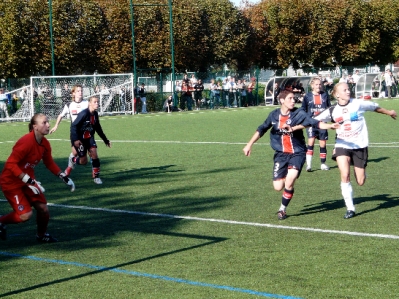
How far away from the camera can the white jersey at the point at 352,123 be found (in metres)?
10.6

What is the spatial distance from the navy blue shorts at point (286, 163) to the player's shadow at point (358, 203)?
631 mm

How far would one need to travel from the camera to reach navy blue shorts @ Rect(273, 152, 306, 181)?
10531 millimetres

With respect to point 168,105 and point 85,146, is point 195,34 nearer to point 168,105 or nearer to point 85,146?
point 168,105

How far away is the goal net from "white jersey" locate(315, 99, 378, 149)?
27722 mm

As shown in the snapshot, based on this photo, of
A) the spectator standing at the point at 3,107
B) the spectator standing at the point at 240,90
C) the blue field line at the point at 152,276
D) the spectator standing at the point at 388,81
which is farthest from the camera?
the spectator standing at the point at 388,81

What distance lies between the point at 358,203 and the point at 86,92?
98.5 feet

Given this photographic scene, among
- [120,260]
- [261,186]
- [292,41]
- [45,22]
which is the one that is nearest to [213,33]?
[292,41]

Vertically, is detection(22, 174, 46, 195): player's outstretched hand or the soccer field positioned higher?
detection(22, 174, 46, 195): player's outstretched hand

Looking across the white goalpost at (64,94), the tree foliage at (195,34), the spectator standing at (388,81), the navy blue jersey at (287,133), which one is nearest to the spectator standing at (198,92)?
the tree foliage at (195,34)

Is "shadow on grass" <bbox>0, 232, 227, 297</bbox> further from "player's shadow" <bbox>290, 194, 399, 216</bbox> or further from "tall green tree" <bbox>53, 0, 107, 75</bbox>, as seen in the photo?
"tall green tree" <bbox>53, 0, 107, 75</bbox>

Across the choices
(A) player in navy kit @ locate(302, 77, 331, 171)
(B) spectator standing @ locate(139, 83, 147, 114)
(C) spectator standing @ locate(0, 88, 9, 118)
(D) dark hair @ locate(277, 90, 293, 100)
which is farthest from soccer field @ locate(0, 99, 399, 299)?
(B) spectator standing @ locate(139, 83, 147, 114)

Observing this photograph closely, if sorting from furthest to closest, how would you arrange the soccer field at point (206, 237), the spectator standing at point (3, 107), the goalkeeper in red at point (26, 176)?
1. the spectator standing at point (3, 107)
2. the goalkeeper in red at point (26, 176)
3. the soccer field at point (206, 237)

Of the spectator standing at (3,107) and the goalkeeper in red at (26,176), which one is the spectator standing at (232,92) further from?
the goalkeeper in red at (26,176)

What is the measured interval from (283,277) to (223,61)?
1783 inches
